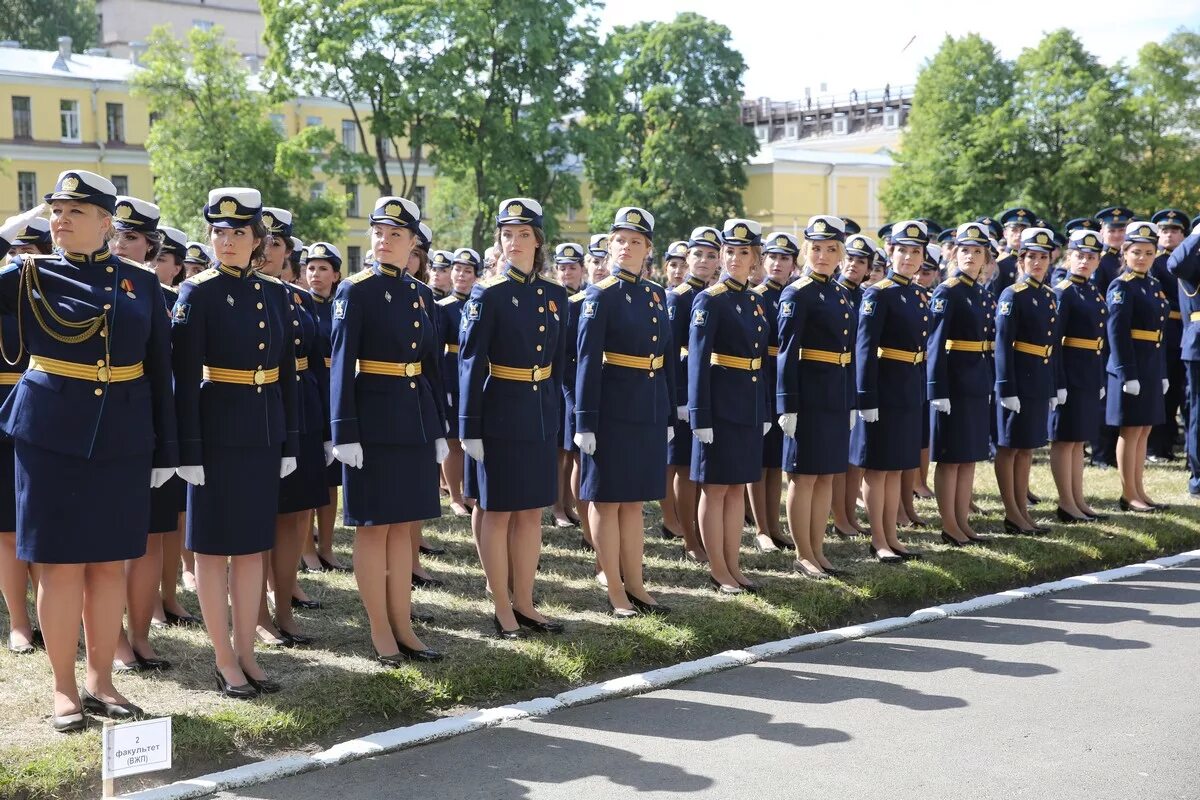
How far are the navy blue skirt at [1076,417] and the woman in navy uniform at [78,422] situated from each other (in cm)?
710

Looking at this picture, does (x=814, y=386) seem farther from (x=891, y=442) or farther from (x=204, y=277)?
(x=204, y=277)

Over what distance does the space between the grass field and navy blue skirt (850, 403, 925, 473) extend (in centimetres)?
65

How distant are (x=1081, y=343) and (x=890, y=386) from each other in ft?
7.24

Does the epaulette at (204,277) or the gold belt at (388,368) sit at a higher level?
the epaulette at (204,277)

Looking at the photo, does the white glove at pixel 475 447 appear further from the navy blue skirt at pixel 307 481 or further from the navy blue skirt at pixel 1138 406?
the navy blue skirt at pixel 1138 406

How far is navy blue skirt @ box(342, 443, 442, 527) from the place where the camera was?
6176 mm

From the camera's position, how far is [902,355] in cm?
880

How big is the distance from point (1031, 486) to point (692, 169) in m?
36.0

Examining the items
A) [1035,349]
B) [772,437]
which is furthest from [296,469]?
[1035,349]

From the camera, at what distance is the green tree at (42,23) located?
57.3 metres

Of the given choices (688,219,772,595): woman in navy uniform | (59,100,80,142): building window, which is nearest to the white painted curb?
(688,219,772,595): woman in navy uniform

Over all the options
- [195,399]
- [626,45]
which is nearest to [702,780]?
[195,399]

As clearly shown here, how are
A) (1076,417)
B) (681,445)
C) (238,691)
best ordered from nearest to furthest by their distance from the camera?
(238,691) → (681,445) → (1076,417)

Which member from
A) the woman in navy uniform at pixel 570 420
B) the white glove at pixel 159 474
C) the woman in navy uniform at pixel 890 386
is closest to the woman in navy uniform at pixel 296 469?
the white glove at pixel 159 474
